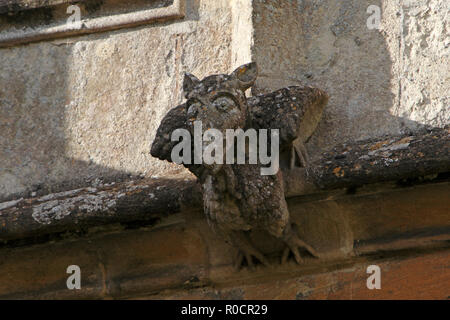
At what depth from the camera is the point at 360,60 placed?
12.8 ft

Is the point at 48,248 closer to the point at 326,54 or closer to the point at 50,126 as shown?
the point at 50,126

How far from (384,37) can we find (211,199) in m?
0.99

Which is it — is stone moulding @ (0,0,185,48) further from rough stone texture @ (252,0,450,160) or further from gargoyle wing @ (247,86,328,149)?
gargoyle wing @ (247,86,328,149)

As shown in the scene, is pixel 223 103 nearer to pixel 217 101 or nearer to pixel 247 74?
pixel 217 101

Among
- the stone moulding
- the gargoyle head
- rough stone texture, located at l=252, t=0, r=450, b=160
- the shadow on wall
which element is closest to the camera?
the gargoyle head

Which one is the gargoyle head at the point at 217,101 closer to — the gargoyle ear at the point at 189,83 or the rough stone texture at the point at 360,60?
the gargoyle ear at the point at 189,83

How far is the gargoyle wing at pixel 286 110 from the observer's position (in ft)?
11.4

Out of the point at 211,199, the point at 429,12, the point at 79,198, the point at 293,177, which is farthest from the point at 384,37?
the point at 79,198

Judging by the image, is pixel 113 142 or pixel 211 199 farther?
pixel 113 142

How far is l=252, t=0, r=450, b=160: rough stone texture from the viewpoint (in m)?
3.74

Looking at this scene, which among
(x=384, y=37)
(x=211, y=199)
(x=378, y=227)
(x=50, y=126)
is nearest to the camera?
(x=211, y=199)

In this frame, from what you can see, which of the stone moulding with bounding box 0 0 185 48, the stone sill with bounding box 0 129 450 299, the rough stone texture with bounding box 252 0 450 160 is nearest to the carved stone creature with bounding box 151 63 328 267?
the stone sill with bounding box 0 129 450 299

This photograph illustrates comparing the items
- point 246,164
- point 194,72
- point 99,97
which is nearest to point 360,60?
point 194,72
